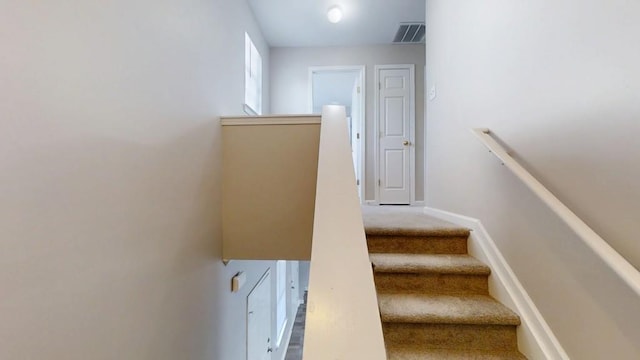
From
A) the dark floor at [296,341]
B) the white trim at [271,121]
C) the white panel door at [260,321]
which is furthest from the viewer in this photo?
the dark floor at [296,341]

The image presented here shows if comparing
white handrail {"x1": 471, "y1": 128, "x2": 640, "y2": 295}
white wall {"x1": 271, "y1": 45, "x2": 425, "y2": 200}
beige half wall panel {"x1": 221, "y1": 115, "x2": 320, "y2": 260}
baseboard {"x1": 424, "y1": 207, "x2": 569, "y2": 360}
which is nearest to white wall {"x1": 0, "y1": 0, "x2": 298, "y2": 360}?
beige half wall panel {"x1": 221, "y1": 115, "x2": 320, "y2": 260}

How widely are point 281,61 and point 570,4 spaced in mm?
4063

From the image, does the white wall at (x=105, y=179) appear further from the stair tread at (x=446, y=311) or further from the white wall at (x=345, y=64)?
the white wall at (x=345, y=64)

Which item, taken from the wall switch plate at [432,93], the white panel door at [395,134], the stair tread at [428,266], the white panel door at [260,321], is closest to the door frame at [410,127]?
the white panel door at [395,134]

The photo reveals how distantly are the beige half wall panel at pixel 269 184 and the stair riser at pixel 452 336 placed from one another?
40.7 inches

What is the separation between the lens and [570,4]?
1266 millimetres

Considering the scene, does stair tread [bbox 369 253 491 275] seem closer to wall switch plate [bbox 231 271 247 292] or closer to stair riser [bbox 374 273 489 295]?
stair riser [bbox 374 273 489 295]

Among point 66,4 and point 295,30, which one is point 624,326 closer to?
point 66,4

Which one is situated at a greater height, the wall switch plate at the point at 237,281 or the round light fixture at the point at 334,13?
the round light fixture at the point at 334,13

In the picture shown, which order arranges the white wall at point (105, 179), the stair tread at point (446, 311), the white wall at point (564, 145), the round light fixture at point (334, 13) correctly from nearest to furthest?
the white wall at point (105, 179), the white wall at point (564, 145), the stair tread at point (446, 311), the round light fixture at point (334, 13)

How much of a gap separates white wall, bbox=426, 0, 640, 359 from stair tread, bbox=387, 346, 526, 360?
0.28 m

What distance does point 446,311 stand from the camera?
158cm

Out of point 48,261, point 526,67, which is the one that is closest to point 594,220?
point 526,67

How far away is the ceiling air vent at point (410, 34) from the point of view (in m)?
4.14
